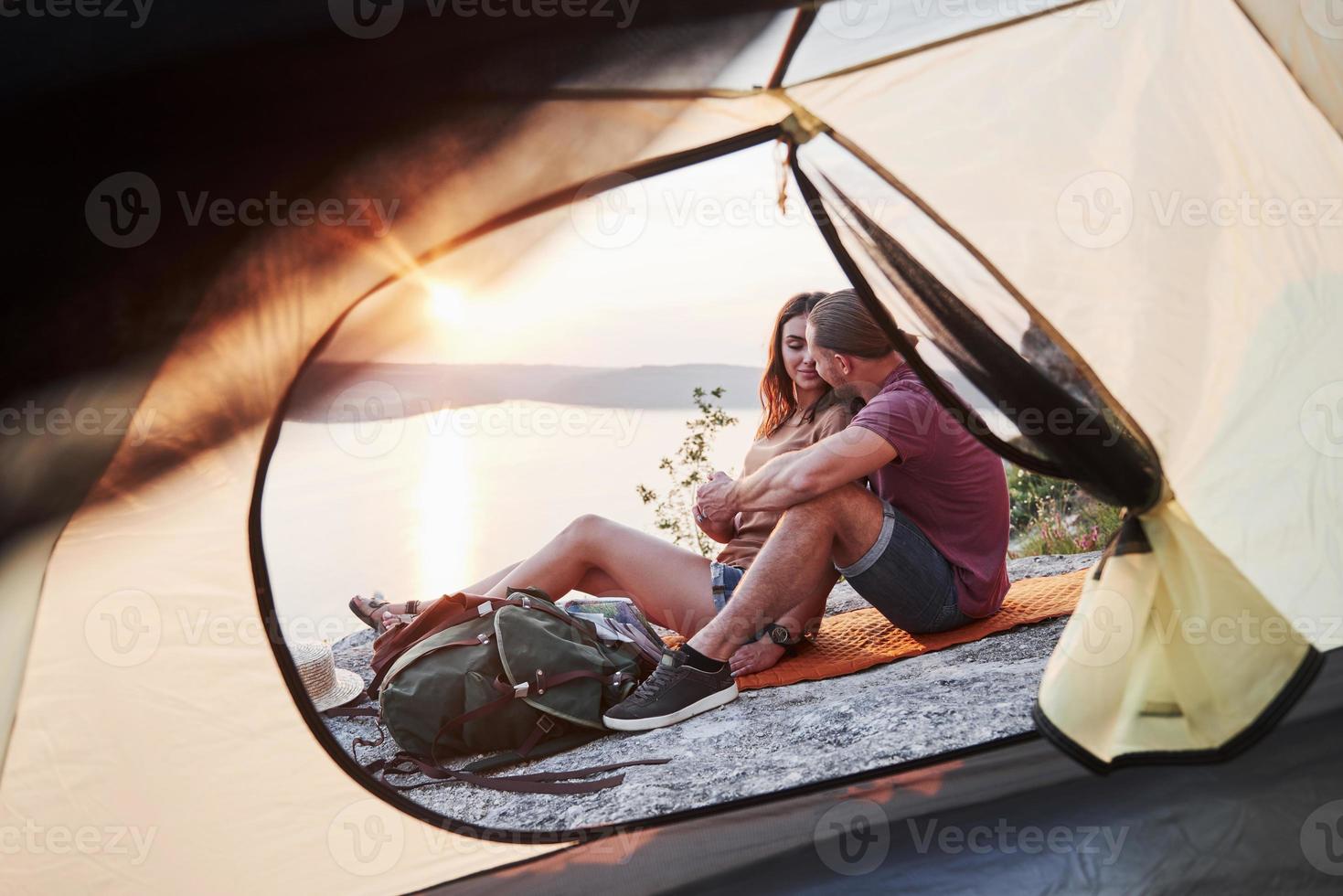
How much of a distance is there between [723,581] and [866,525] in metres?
0.36

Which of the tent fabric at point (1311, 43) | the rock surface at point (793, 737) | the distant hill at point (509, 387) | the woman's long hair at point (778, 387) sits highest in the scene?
the tent fabric at point (1311, 43)

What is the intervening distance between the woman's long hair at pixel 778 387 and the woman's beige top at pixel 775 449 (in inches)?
1.7

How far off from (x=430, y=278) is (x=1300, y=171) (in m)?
1.37

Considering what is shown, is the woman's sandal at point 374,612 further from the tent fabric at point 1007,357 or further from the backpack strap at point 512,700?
the tent fabric at point 1007,357

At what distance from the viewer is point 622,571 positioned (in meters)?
2.40

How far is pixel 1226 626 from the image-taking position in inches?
55.2

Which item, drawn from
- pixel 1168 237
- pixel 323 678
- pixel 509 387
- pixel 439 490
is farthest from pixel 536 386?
pixel 1168 237

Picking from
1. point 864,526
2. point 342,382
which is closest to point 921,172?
point 864,526

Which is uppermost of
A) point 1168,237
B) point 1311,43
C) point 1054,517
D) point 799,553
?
point 1311,43

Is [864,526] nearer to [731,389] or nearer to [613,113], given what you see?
[613,113]

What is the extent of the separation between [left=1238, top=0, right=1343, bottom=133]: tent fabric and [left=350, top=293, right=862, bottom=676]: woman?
3.42 ft

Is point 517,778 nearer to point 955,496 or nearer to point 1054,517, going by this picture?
point 955,496

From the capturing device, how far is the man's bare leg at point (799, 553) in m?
2.02

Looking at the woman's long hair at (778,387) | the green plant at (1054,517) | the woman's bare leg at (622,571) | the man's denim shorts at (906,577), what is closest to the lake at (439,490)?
the woman's bare leg at (622,571)
